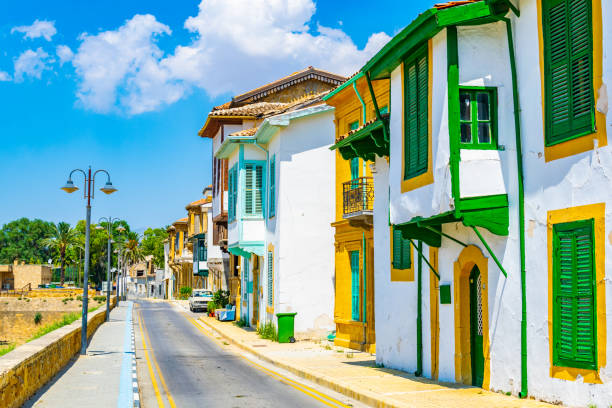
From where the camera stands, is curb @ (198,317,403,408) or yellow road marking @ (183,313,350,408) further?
yellow road marking @ (183,313,350,408)

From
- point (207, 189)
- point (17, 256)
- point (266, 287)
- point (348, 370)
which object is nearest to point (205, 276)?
point (207, 189)

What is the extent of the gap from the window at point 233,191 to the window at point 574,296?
22035 mm

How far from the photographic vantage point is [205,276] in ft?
226

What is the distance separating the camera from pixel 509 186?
41.3ft

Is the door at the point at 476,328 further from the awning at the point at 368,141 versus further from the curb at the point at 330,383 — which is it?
the awning at the point at 368,141

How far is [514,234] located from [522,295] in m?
1.07

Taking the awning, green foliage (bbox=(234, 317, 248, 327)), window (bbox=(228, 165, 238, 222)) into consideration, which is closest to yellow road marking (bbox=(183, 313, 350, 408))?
the awning

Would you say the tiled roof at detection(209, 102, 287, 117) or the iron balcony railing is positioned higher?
the tiled roof at detection(209, 102, 287, 117)

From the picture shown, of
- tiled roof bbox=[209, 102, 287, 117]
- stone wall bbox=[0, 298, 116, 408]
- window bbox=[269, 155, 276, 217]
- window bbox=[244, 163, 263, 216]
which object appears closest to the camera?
stone wall bbox=[0, 298, 116, 408]

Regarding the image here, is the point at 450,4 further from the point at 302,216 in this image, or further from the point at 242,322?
the point at 242,322

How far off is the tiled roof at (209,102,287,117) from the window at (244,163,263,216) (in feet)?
20.9

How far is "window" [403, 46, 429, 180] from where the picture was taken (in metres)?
14.2

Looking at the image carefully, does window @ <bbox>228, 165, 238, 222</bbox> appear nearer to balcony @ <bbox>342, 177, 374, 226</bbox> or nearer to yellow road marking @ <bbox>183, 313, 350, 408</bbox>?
balcony @ <bbox>342, 177, 374, 226</bbox>

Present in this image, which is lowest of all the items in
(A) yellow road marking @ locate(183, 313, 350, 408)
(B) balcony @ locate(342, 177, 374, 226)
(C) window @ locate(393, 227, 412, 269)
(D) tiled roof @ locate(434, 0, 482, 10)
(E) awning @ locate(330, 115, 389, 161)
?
(A) yellow road marking @ locate(183, 313, 350, 408)
